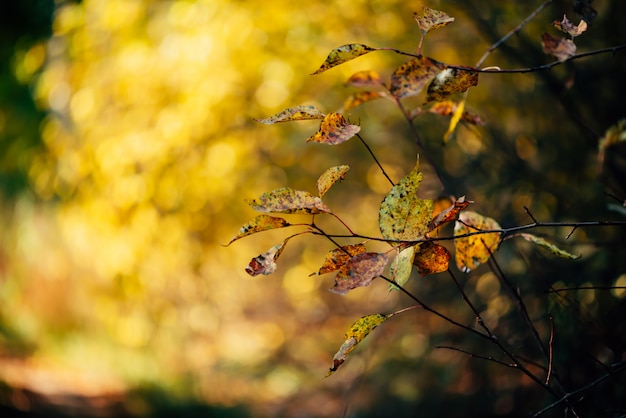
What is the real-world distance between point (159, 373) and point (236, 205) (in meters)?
1.20

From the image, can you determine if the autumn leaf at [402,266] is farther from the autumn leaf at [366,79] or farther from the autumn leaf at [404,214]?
the autumn leaf at [366,79]

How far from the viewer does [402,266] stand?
1.78 ft

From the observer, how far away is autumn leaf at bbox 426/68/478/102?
1.96 ft

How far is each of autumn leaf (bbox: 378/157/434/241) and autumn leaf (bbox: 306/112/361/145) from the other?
2.8 inches

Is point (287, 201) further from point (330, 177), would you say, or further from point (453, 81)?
point (453, 81)

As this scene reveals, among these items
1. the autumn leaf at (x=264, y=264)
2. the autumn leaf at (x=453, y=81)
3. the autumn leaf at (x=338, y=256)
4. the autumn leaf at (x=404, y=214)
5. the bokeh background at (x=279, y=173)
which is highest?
the autumn leaf at (x=453, y=81)

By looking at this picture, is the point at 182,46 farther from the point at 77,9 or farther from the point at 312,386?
the point at 312,386

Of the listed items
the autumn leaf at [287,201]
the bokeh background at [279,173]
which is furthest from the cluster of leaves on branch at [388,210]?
the bokeh background at [279,173]

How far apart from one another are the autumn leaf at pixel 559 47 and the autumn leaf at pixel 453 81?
0.08m

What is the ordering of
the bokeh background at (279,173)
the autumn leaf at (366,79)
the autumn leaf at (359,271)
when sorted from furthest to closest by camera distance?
the bokeh background at (279,173) → the autumn leaf at (366,79) → the autumn leaf at (359,271)

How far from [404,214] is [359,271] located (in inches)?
2.8

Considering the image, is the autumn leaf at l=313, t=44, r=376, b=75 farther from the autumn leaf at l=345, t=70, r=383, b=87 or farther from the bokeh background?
the bokeh background

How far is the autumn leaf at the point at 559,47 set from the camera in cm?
57

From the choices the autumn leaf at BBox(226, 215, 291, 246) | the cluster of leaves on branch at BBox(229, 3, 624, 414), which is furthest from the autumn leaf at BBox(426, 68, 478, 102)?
the autumn leaf at BBox(226, 215, 291, 246)
